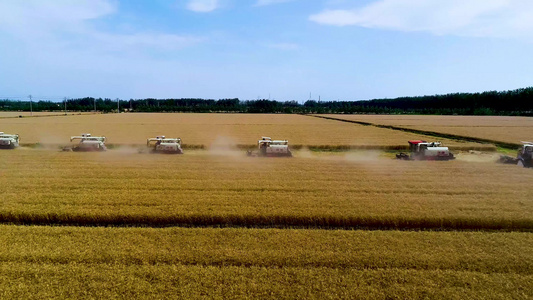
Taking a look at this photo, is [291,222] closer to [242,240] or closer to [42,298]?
[242,240]

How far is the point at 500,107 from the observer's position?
148m

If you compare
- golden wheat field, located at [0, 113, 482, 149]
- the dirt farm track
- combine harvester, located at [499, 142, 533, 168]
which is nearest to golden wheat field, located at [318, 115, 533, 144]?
golden wheat field, located at [0, 113, 482, 149]

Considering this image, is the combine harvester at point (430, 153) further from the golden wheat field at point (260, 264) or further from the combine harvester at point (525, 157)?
the golden wheat field at point (260, 264)

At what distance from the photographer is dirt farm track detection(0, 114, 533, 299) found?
713 centimetres

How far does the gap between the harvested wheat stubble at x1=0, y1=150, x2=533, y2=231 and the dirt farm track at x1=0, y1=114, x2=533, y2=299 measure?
63 mm

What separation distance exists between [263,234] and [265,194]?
416 centimetres

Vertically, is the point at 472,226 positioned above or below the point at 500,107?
below

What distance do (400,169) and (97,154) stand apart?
2206cm

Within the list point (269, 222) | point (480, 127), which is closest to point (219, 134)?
point (269, 222)

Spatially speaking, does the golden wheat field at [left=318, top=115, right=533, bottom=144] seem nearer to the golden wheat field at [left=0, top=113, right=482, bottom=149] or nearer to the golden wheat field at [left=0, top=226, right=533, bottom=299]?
the golden wheat field at [left=0, top=113, right=482, bottom=149]

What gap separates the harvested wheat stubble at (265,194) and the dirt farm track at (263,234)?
0.21ft

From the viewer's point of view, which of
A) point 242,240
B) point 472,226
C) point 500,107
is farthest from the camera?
point 500,107

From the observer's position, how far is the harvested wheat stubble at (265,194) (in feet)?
35.7

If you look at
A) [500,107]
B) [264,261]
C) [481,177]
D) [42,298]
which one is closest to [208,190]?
[264,261]
